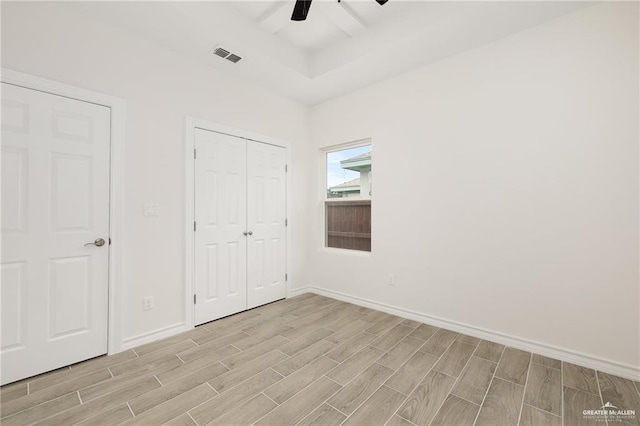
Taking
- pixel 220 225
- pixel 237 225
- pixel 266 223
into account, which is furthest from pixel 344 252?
pixel 220 225

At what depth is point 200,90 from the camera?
118 inches

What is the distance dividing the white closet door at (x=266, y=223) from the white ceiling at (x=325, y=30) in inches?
38.6

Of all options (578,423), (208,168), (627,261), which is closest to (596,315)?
(627,261)

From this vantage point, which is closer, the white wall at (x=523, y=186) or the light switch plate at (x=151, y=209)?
the white wall at (x=523, y=186)

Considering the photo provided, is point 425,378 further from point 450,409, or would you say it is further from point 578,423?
point 578,423

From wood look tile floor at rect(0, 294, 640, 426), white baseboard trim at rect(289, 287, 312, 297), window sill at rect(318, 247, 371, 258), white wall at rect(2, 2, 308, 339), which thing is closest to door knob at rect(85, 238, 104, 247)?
white wall at rect(2, 2, 308, 339)

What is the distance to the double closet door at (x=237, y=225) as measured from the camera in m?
3.03

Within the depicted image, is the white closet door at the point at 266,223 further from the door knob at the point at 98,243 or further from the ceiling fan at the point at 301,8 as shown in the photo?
the ceiling fan at the point at 301,8

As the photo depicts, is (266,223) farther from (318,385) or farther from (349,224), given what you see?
(318,385)

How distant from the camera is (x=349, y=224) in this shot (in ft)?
13.1

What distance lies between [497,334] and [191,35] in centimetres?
399

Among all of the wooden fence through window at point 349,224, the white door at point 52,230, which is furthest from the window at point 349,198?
the white door at point 52,230

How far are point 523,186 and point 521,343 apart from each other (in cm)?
141

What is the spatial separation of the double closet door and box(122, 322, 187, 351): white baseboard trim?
0.21 m
